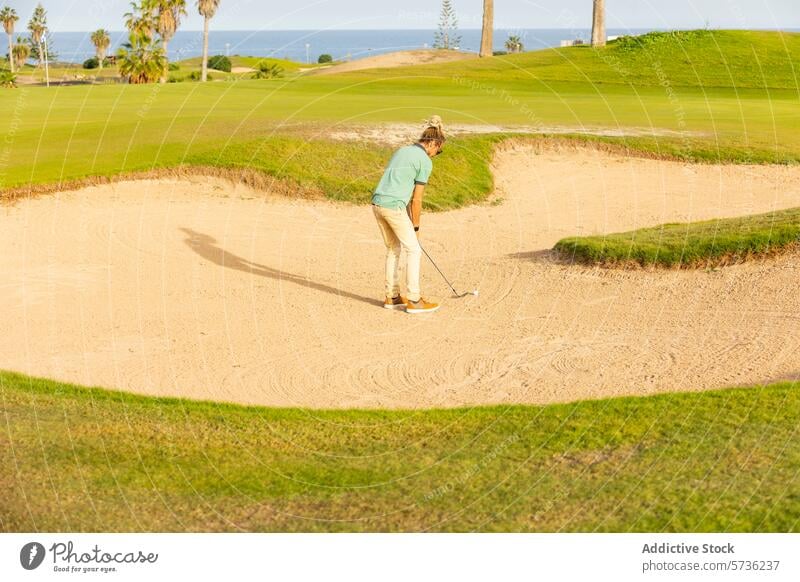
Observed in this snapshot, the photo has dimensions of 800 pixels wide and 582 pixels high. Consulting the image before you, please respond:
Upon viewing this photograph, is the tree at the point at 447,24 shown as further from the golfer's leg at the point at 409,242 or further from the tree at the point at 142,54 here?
the tree at the point at 142,54

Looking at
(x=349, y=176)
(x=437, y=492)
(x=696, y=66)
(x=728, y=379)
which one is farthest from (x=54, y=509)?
(x=696, y=66)

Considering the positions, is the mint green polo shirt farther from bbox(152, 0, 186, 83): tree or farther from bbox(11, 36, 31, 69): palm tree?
bbox(11, 36, 31, 69): palm tree

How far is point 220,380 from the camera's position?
14.1 m

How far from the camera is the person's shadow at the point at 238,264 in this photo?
1850cm

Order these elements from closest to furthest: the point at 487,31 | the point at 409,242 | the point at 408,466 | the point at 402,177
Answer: the point at 408,466, the point at 402,177, the point at 409,242, the point at 487,31

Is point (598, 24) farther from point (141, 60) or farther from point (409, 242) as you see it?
point (409, 242)

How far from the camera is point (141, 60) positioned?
66.7 m

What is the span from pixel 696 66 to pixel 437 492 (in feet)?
155

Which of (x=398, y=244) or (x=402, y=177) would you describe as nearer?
(x=402, y=177)

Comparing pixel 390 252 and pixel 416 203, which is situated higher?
pixel 416 203

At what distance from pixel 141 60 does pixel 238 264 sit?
163ft

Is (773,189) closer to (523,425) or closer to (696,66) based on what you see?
(523,425)

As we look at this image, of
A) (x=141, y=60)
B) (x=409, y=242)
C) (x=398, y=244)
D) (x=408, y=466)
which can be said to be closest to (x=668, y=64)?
(x=141, y=60)

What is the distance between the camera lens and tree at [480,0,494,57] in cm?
5247
